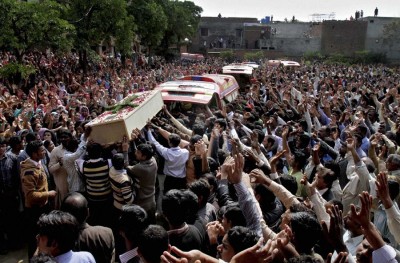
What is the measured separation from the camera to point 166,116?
8836 millimetres

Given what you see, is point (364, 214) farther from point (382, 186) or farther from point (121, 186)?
point (121, 186)

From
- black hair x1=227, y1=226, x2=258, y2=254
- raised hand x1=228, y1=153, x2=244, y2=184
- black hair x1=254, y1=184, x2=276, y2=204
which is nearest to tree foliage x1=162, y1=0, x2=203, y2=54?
black hair x1=254, y1=184, x2=276, y2=204

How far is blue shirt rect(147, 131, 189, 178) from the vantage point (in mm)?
5918

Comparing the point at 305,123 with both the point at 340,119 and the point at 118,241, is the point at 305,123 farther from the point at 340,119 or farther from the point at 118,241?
the point at 118,241

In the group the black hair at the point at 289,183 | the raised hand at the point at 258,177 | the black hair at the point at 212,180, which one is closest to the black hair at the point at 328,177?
the black hair at the point at 289,183

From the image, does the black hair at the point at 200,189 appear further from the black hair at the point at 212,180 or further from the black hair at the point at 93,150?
the black hair at the point at 93,150

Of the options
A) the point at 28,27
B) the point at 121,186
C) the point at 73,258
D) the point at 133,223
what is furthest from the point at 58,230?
the point at 28,27

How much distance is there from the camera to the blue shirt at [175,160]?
5918mm

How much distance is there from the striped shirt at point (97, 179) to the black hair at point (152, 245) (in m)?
2.33

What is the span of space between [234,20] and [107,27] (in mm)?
43694

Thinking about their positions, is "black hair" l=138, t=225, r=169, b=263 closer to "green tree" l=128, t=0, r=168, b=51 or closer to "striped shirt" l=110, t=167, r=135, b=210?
"striped shirt" l=110, t=167, r=135, b=210

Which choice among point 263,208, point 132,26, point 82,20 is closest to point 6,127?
point 263,208

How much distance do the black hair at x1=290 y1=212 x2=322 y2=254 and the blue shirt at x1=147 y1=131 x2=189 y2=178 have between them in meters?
3.00

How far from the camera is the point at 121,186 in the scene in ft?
16.3
